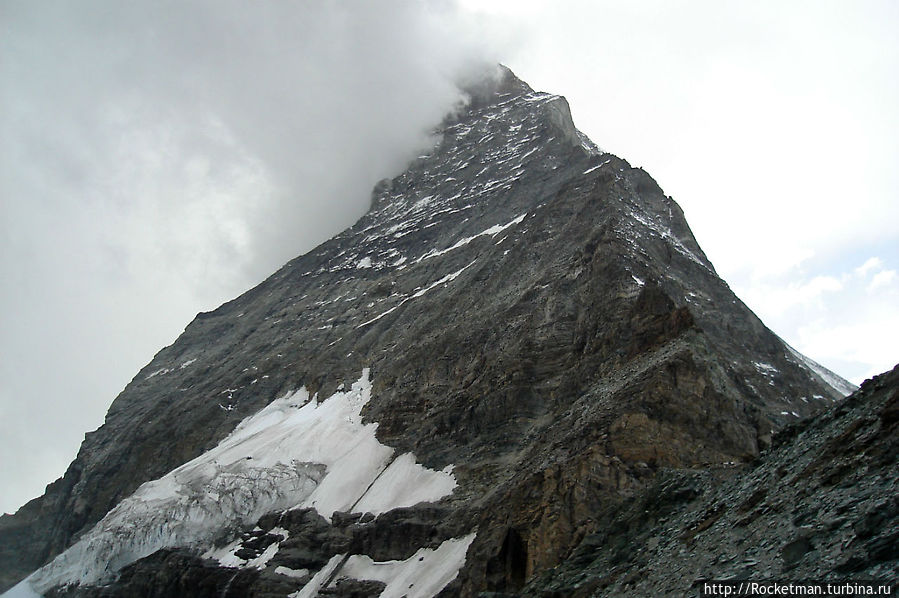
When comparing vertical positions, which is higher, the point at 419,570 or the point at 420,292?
the point at 420,292

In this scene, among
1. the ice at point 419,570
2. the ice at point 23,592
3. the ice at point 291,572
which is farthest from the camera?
the ice at point 23,592

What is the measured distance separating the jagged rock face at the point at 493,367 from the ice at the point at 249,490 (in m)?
1.45

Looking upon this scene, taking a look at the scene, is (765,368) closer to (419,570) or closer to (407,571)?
(419,570)

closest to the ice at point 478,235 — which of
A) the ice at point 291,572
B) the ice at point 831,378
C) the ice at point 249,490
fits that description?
the ice at point 249,490

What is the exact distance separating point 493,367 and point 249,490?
24611mm

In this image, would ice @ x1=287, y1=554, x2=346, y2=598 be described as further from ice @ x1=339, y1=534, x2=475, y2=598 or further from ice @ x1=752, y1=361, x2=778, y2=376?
ice @ x1=752, y1=361, x2=778, y2=376

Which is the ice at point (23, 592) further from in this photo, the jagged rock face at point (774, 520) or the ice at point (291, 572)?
the jagged rock face at point (774, 520)

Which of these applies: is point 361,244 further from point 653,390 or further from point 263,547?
point 653,390

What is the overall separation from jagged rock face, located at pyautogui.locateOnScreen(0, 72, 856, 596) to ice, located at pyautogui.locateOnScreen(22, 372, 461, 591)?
4.77 ft

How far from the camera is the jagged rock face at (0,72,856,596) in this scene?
35625mm

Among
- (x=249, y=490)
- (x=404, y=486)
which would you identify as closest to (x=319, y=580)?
(x=404, y=486)

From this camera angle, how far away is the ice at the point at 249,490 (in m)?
57.0

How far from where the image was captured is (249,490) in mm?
63250

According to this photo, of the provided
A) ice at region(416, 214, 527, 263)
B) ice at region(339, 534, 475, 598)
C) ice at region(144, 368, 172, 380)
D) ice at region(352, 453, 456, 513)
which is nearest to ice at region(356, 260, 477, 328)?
ice at region(416, 214, 527, 263)
